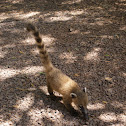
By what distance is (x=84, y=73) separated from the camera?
17.0ft

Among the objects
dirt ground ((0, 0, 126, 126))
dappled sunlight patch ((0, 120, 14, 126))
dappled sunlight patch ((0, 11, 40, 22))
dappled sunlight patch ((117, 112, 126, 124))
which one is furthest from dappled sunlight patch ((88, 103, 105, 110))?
dappled sunlight patch ((0, 11, 40, 22))

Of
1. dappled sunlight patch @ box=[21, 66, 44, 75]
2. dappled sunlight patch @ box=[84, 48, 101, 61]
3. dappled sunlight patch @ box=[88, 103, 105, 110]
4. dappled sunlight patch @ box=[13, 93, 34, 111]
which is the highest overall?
dappled sunlight patch @ box=[21, 66, 44, 75]

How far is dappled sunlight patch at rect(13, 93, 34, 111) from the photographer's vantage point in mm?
4055

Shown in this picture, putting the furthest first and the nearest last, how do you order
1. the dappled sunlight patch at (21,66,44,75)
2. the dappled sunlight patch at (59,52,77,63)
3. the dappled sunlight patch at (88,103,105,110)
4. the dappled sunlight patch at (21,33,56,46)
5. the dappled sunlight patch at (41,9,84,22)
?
the dappled sunlight patch at (41,9,84,22), the dappled sunlight patch at (21,33,56,46), the dappled sunlight patch at (59,52,77,63), the dappled sunlight patch at (21,66,44,75), the dappled sunlight patch at (88,103,105,110)

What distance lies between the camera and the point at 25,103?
164 inches

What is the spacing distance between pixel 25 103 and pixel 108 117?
5.57ft

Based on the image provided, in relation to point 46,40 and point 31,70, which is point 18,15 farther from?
point 31,70

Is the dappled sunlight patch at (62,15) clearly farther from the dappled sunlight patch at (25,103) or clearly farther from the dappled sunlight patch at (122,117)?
the dappled sunlight patch at (122,117)

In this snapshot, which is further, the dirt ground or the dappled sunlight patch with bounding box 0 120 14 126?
the dirt ground

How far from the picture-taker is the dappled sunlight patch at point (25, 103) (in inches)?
160

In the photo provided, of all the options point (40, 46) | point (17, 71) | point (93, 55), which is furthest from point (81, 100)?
point (93, 55)

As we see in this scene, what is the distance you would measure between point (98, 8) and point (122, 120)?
20.0ft

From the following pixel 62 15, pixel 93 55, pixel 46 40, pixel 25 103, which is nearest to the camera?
pixel 25 103

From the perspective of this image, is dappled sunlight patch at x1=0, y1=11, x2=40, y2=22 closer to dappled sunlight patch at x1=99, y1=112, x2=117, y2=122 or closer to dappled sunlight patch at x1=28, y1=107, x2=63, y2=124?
dappled sunlight patch at x1=28, y1=107, x2=63, y2=124
